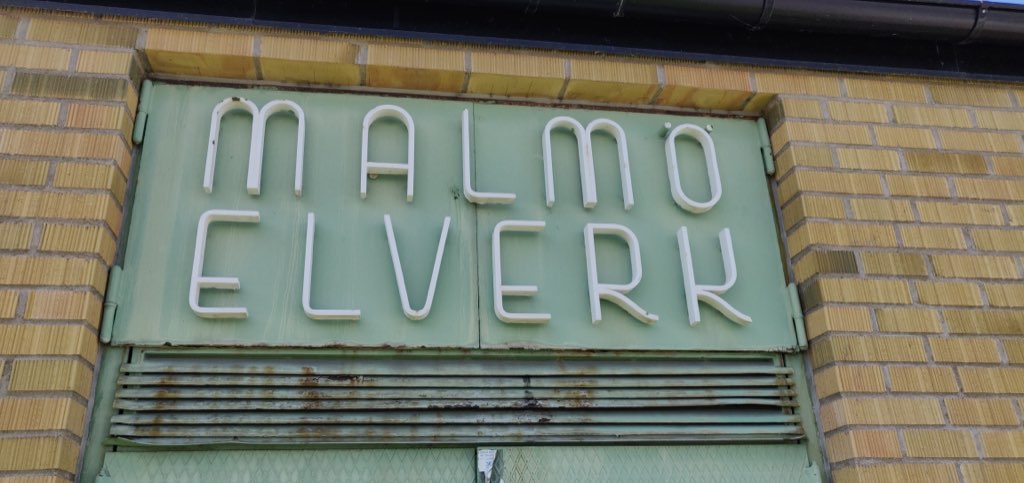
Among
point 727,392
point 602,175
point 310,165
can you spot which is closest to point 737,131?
point 602,175

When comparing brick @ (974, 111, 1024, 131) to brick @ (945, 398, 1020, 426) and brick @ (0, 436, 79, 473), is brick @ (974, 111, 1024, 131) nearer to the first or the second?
brick @ (945, 398, 1020, 426)

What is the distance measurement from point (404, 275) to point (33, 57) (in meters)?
1.50

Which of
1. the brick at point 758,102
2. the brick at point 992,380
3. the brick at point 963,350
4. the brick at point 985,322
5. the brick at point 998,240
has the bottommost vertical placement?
the brick at point 992,380

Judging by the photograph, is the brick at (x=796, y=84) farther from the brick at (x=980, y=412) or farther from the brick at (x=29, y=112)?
the brick at (x=29, y=112)

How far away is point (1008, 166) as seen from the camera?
3256 millimetres

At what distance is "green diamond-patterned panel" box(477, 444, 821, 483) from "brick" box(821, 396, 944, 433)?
0.20 m

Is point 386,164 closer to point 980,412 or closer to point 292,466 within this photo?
point 292,466

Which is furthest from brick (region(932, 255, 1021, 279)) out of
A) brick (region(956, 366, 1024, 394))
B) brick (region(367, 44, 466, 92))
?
brick (region(367, 44, 466, 92))

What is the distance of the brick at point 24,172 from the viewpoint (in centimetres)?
258

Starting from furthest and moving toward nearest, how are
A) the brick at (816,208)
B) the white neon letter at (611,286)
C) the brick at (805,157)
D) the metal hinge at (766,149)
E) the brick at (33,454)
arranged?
1. the metal hinge at (766,149)
2. the brick at (805,157)
3. the brick at (816,208)
4. the white neon letter at (611,286)
5. the brick at (33,454)

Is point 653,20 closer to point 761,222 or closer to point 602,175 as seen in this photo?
point 602,175

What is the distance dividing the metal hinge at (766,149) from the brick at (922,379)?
91 centimetres

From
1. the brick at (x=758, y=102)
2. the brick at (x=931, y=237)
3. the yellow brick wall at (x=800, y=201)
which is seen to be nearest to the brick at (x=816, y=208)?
the yellow brick wall at (x=800, y=201)

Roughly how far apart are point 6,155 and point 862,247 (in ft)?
9.81
